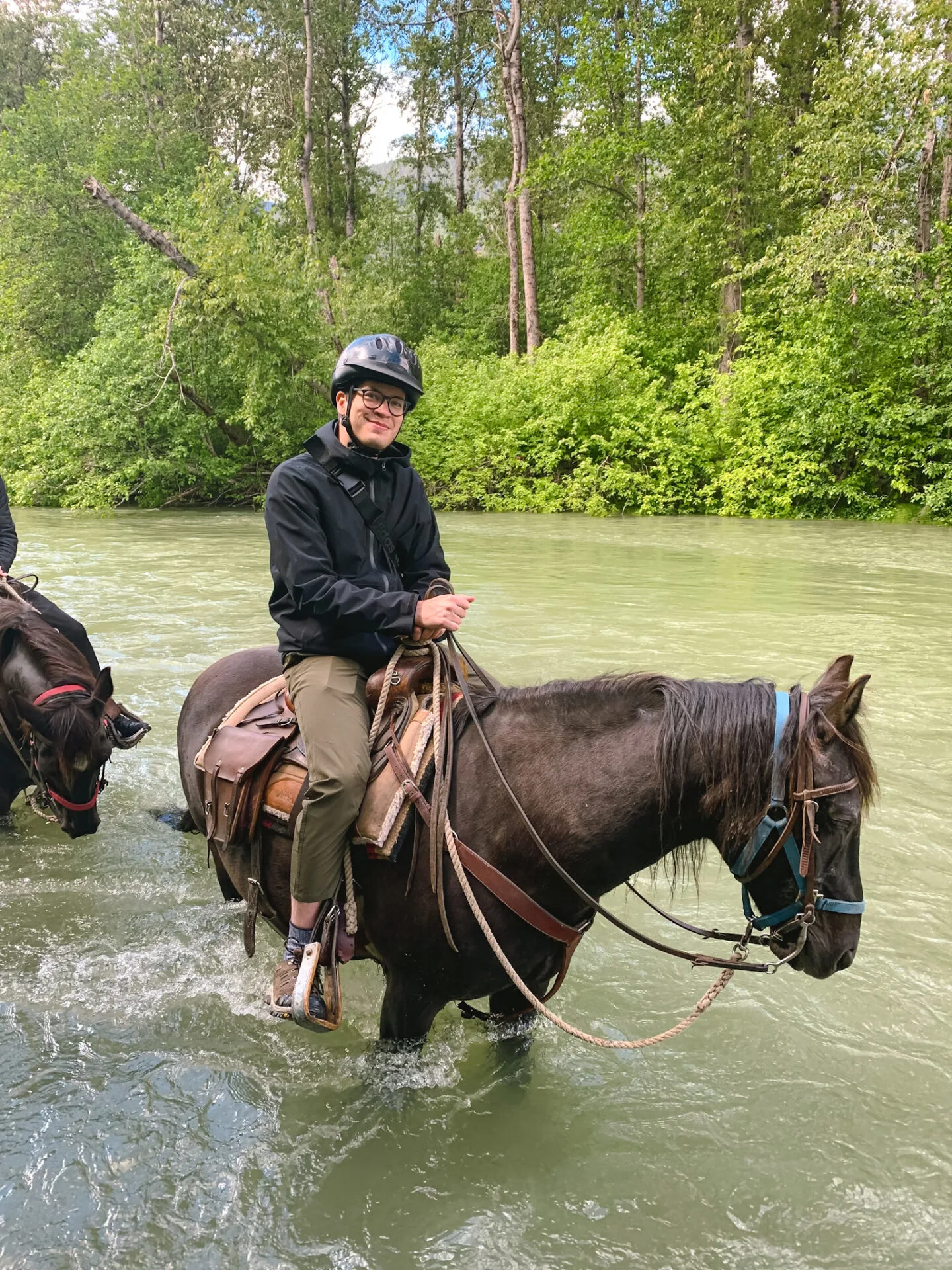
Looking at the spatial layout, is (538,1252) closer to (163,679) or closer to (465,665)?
(465,665)

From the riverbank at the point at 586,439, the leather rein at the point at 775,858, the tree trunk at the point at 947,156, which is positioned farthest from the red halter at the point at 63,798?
the tree trunk at the point at 947,156

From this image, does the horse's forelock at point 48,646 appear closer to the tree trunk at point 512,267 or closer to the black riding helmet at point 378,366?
the black riding helmet at point 378,366

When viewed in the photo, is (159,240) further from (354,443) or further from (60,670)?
(354,443)

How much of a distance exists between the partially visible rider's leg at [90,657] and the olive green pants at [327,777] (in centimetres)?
229

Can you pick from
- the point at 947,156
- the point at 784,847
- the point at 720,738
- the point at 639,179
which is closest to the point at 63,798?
the point at 720,738

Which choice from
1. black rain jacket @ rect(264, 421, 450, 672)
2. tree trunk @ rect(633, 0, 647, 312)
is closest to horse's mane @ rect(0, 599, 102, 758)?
black rain jacket @ rect(264, 421, 450, 672)

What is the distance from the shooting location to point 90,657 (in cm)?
554

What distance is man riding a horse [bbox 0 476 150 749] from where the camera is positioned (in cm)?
476

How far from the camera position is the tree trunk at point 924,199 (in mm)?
18506

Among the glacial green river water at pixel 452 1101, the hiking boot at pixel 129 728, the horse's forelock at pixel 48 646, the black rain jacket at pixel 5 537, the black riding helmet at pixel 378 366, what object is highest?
the black riding helmet at pixel 378 366

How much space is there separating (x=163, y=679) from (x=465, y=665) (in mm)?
5533

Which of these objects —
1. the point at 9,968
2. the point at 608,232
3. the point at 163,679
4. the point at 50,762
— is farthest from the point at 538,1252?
the point at 608,232

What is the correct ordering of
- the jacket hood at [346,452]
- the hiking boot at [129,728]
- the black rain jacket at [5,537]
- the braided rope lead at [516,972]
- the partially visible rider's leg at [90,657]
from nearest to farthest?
the braided rope lead at [516,972] < the jacket hood at [346,452] < the partially visible rider's leg at [90,657] < the hiking boot at [129,728] < the black rain jacket at [5,537]

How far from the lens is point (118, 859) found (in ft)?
16.1
